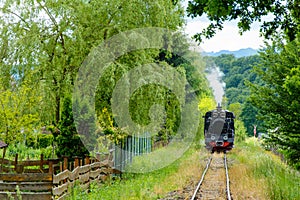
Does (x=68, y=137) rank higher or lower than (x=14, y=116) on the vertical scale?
lower

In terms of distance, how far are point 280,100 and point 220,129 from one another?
11448 mm

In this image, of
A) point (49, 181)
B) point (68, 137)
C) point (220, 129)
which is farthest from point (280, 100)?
point (220, 129)

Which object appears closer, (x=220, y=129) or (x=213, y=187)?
(x=213, y=187)


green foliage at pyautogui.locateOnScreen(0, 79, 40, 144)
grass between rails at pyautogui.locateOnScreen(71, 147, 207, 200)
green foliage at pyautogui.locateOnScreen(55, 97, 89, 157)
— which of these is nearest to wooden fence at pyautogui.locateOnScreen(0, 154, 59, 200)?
grass between rails at pyautogui.locateOnScreen(71, 147, 207, 200)

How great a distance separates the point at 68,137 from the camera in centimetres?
1506

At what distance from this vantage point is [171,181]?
1465 centimetres

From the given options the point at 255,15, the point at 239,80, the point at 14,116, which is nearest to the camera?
the point at 255,15

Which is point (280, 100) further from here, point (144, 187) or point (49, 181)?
point (49, 181)

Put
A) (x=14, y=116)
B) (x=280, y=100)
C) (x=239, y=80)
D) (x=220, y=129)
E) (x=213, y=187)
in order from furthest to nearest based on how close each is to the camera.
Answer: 1. (x=239, y=80)
2. (x=220, y=129)
3. (x=14, y=116)
4. (x=280, y=100)
5. (x=213, y=187)

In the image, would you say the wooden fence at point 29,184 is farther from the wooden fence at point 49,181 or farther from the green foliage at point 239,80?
the green foliage at point 239,80

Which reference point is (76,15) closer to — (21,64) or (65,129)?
(21,64)

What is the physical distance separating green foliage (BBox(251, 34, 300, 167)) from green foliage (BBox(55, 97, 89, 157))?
23.1 ft

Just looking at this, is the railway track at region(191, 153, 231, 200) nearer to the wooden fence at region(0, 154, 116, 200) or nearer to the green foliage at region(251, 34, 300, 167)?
the green foliage at region(251, 34, 300, 167)

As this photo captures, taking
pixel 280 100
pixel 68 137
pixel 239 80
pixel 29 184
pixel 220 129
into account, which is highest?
pixel 239 80
